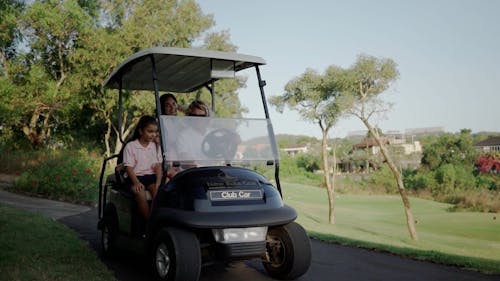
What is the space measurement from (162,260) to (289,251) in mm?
1194

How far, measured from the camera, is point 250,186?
4312 millimetres

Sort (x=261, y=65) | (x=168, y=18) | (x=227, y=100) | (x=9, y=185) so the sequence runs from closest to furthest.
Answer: (x=261, y=65)
(x=9, y=185)
(x=168, y=18)
(x=227, y=100)

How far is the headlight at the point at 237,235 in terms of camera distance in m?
4.06

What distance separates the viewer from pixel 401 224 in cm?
2858

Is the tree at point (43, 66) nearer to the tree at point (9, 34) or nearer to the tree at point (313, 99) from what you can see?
the tree at point (9, 34)

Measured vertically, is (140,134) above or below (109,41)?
below

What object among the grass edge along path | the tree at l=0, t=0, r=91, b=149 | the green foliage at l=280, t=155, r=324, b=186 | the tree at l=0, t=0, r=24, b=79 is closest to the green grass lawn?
the grass edge along path

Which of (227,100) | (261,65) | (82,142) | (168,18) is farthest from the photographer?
(227,100)

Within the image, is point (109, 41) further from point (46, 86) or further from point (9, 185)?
point (9, 185)

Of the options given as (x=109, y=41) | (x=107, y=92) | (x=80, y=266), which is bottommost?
(x=80, y=266)

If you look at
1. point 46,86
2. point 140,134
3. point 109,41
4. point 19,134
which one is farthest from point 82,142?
point 140,134

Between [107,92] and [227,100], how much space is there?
1223 cm

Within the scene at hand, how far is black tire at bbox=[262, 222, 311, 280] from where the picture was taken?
14.6 feet

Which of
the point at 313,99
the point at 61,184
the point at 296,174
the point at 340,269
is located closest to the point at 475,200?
the point at 313,99
